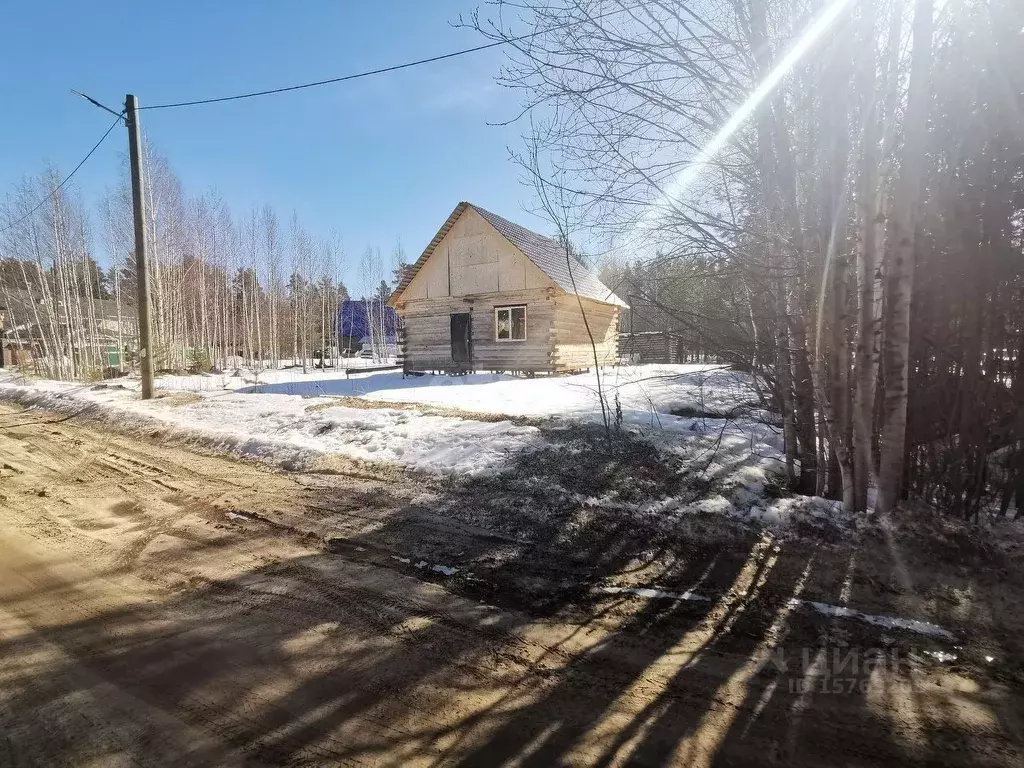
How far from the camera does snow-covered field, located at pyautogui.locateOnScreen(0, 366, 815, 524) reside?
4.69 metres

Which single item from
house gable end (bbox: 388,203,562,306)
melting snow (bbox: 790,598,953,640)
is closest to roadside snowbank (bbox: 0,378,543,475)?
melting snow (bbox: 790,598,953,640)

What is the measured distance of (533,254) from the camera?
1662 centimetres

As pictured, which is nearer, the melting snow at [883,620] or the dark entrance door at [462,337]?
the melting snow at [883,620]

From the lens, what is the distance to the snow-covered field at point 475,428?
4.69 metres

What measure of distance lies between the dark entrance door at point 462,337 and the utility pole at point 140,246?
30.6ft

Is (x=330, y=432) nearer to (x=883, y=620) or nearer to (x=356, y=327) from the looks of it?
(x=883, y=620)

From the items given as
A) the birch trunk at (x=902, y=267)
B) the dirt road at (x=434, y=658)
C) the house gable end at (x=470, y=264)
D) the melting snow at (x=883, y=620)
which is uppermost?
the house gable end at (x=470, y=264)

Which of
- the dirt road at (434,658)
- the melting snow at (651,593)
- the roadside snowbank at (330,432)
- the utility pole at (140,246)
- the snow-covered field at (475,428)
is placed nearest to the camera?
the dirt road at (434,658)

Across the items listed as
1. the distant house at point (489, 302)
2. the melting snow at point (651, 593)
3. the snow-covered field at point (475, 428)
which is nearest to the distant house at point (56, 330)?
the distant house at point (489, 302)

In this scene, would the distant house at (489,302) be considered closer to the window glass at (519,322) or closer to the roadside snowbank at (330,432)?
the window glass at (519,322)

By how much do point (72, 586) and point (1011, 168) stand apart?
6.86 meters

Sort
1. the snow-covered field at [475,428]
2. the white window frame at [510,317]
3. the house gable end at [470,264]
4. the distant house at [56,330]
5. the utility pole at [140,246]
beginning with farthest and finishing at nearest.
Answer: the distant house at [56,330] → the white window frame at [510,317] → the house gable end at [470,264] → the utility pole at [140,246] → the snow-covered field at [475,428]

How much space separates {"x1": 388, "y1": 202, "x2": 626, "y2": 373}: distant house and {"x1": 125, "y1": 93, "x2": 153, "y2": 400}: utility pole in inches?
337

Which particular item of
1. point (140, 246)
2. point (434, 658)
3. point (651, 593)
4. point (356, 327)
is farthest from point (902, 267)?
point (356, 327)
